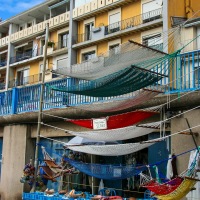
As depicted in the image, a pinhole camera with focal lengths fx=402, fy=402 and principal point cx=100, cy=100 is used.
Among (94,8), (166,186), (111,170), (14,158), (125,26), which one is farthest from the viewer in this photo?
(94,8)

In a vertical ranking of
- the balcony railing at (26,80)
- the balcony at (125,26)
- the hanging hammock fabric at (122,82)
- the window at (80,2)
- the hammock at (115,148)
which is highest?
the window at (80,2)

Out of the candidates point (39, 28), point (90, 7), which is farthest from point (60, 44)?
point (90, 7)

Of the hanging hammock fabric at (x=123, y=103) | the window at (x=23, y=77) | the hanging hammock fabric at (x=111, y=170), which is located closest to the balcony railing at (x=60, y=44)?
the window at (x=23, y=77)

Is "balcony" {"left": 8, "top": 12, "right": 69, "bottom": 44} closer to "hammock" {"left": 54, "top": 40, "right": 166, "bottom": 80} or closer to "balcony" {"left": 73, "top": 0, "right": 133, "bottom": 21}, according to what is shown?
"balcony" {"left": 73, "top": 0, "right": 133, "bottom": 21}

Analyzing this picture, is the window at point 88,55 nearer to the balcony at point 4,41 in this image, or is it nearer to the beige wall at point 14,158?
the balcony at point 4,41

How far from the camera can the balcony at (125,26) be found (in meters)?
28.4

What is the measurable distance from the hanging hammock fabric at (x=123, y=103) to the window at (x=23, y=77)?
3115cm

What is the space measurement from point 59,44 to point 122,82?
29765mm

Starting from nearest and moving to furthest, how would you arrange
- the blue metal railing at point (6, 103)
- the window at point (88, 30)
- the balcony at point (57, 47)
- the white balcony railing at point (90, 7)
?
the blue metal railing at point (6, 103) → the white balcony railing at point (90, 7) → the window at point (88, 30) → the balcony at point (57, 47)

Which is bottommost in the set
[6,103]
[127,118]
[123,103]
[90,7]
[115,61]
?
[127,118]

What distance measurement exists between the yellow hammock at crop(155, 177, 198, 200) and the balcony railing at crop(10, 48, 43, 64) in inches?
1308

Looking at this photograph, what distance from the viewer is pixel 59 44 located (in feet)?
120

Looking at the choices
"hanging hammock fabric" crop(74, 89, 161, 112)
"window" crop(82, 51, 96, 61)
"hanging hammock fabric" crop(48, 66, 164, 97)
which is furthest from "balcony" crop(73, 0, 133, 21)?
"hanging hammock fabric" crop(48, 66, 164, 97)

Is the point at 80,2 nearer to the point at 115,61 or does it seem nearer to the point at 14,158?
the point at 14,158
